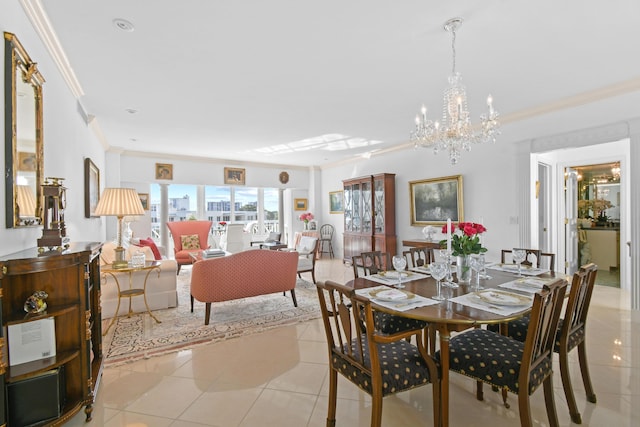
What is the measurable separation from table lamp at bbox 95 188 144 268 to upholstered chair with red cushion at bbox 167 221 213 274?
277 cm

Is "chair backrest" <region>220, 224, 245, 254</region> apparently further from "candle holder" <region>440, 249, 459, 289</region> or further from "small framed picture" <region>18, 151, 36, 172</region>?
"candle holder" <region>440, 249, 459, 289</region>

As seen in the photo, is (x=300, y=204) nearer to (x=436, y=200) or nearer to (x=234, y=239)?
(x=234, y=239)

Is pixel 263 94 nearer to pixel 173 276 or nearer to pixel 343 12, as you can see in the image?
pixel 343 12

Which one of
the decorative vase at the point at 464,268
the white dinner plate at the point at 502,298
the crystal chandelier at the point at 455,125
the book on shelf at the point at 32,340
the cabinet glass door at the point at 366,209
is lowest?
the book on shelf at the point at 32,340

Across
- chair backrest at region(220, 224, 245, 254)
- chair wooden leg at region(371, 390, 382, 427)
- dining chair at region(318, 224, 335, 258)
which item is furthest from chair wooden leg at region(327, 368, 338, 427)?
dining chair at region(318, 224, 335, 258)

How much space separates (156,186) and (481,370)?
744 cm

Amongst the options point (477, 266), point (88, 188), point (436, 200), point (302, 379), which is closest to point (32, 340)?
point (302, 379)

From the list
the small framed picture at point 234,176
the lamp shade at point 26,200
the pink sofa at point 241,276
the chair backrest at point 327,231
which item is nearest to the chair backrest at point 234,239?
the small framed picture at point 234,176

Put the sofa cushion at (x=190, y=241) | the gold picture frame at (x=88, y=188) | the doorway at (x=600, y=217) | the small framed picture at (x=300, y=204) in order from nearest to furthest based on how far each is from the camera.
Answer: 1. the gold picture frame at (x=88, y=188)
2. the doorway at (x=600, y=217)
3. the sofa cushion at (x=190, y=241)
4. the small framed picture at (x=300, y=204)

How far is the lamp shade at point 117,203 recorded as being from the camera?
11.0ft

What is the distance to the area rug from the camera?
2.89m

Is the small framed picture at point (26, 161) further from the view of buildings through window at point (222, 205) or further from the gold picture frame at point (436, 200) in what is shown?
the view of buildings through window at point (222, 205)

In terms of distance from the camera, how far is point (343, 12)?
2123 millimetres

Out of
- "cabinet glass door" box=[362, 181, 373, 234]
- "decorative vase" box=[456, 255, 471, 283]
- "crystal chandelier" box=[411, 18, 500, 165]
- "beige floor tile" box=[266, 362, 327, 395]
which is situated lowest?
"beige floor tile" box=[266, 362, 327, 395]
